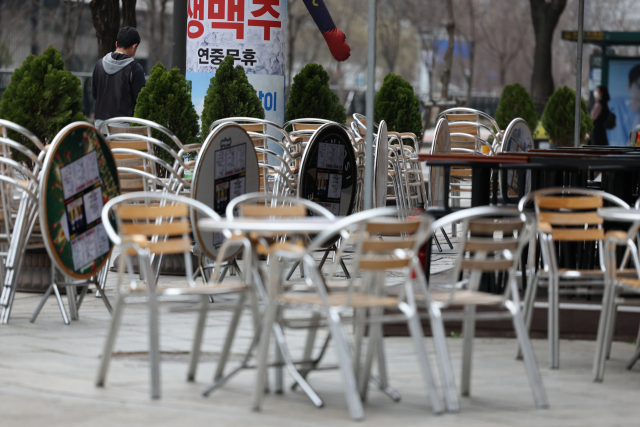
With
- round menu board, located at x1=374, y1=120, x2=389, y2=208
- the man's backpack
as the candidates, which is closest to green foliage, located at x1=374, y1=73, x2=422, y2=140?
round menu board, located at x1=374, y1=120, x2=389, y2=208

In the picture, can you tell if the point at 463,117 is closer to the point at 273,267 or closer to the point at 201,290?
the point at 201,290

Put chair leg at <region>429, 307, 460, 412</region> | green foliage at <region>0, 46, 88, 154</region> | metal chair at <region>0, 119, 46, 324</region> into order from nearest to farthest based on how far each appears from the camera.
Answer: chair leg at <region>429, 307, 460, 412</region> < metal chair at <region>0, 119, 46, 324</region> < green foliage at <region>0, 46, 88, 154</region>

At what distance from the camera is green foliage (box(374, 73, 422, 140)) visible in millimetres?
14336

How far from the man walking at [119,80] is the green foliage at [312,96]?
2.35 meters

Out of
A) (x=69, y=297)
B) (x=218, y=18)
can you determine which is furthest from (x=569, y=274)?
(x=218, y=18)

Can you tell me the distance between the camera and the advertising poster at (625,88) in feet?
85.3

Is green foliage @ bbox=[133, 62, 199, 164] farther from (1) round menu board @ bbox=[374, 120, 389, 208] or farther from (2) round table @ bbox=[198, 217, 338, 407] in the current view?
(2) round table @ bbox=[198, 217, 338, 407]

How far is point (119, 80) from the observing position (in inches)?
427

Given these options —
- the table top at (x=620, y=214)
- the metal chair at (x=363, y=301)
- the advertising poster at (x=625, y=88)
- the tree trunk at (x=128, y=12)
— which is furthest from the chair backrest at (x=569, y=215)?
the advertising poster at (x=625, y=88)

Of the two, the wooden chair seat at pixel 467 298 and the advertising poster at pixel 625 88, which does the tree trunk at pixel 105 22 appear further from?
the advertising poster at pixel 625 88

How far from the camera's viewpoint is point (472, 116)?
13.5 metres

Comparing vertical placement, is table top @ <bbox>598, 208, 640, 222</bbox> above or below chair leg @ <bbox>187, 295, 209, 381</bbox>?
above

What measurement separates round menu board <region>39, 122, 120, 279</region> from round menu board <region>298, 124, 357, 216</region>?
1747mm

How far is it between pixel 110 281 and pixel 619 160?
4350mm
